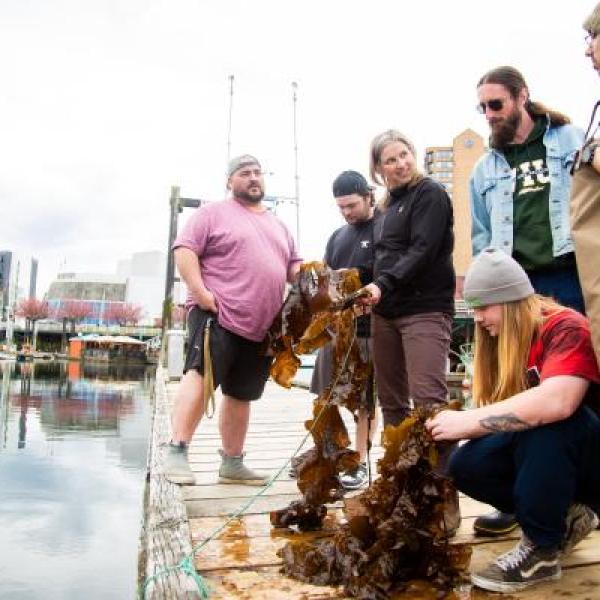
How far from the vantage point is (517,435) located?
2.04m

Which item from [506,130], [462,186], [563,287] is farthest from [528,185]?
[462,186]

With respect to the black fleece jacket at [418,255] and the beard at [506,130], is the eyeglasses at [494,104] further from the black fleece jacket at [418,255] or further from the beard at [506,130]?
the black fleece jacket at [418,255]

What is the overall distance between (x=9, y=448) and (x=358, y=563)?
13875mm

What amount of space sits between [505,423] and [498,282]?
0.47m

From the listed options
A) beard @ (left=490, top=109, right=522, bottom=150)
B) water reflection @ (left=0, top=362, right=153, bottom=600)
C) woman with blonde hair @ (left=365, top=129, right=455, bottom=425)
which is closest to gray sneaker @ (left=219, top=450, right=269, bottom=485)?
woman with blonde hair @ (left=365, top=129, right=455, bottom=425)

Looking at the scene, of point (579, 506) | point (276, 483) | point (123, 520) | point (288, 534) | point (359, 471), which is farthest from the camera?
point (123, 520)

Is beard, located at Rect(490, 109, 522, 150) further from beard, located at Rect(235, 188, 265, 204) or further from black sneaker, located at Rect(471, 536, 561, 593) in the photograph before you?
black sneaker, located at Rect(471, 536, 561, 593)

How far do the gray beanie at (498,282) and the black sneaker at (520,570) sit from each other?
0.80 meters

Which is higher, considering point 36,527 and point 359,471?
point 359,471

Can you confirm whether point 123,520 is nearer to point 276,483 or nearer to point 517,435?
point 276,483

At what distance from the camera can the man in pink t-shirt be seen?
328cm

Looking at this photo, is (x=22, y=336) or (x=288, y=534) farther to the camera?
(x=22, y=336)

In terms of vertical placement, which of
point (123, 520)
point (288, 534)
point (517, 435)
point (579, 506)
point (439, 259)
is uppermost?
point (439, 259)

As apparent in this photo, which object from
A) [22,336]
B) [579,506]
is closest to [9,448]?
[579,506]
